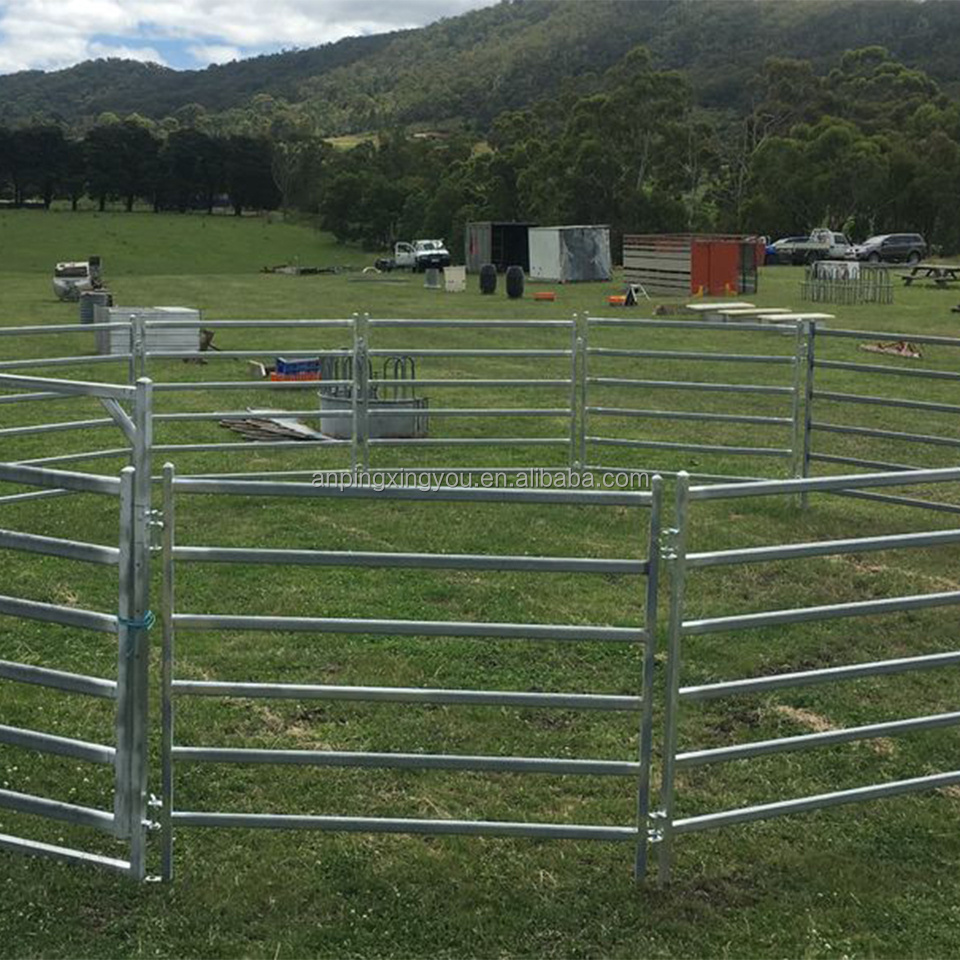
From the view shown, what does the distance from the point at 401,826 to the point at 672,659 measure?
3.76 ft

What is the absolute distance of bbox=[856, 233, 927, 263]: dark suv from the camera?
58.9 metres

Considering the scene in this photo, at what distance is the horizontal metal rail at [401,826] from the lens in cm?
450

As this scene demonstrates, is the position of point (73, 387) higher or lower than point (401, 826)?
higher

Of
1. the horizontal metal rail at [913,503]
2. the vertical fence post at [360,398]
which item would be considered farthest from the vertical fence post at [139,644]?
the vertical fence post at [360,398]

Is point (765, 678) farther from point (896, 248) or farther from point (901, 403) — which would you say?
point (896, 248)

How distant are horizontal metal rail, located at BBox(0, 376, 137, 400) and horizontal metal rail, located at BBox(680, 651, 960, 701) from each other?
241 cm

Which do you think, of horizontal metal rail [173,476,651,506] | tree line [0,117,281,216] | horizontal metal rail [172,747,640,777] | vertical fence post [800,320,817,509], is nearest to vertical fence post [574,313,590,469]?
vertical fence post [800,320,817,509]

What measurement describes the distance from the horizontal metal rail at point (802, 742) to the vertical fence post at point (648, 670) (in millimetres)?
142

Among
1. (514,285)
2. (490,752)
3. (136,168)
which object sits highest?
(136,168)

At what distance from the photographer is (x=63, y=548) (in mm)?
4496

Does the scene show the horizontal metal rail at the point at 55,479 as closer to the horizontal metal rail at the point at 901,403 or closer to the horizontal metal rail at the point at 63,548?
the horizontal metal rail at the point at 63,548

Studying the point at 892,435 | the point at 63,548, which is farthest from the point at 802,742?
the point at 892,435

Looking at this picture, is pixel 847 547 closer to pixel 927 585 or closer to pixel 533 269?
pixel 927 585

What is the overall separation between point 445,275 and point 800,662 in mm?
35715
